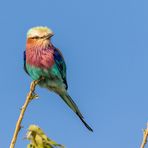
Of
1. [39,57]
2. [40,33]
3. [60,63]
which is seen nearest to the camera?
[40,33]

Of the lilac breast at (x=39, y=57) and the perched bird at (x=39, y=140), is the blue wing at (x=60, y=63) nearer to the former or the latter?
the lilac breast at (x=39, y=57)

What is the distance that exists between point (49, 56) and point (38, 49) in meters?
0.29

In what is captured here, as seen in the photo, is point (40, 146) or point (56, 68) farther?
point (56, 68)

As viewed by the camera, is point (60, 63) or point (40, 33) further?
point (60, 63)

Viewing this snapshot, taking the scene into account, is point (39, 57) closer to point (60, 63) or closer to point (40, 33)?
point (60, 63)

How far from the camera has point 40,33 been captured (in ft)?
28.4

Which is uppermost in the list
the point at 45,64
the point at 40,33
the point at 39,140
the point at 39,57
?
the point at 40,33

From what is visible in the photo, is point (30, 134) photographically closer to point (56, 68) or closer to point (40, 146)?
point (40, 146)

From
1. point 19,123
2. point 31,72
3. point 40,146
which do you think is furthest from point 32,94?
point 31,72

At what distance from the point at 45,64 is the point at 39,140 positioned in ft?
22.1

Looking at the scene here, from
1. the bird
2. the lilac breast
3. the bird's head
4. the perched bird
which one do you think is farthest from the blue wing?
the perched bird

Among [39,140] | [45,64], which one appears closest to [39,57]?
[45,64]

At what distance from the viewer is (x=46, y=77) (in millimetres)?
9203

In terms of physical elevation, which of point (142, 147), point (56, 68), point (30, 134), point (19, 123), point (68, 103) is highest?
point (56, 68)
